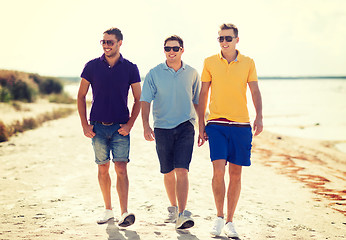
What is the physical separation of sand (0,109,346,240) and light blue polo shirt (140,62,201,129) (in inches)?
48.3

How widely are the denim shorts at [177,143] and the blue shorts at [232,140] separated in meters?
0.29

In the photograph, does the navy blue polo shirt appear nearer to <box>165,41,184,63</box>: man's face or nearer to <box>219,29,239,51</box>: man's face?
<box>165,41,184,63</box>: man's face

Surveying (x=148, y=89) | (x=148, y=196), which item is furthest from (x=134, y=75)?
(x=148, y=196)

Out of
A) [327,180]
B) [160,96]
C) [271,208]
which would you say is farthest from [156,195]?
[327,180]

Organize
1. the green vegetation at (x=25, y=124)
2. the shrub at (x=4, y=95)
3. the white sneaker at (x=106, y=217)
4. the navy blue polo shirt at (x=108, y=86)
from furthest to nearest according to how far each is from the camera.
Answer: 1. the shrub at (x=4, y=95)
2. the green vegetation at (x=25, y=124)
3. the white sneaker at (x=106, y=217)
4. the navy blue polo shirt at (x=108, y=86)

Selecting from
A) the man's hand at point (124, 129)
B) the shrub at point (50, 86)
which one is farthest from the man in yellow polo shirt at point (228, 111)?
the shrub at point (50, 86)

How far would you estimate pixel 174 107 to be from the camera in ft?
15.1

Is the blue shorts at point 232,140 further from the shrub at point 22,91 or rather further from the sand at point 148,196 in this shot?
the shrub at point 22,91

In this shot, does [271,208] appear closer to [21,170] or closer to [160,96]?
[160,96]

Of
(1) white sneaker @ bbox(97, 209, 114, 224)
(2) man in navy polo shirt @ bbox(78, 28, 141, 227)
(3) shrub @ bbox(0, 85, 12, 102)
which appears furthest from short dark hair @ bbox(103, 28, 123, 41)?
(3) shrub @ bbox(0, 85, 12, 102)

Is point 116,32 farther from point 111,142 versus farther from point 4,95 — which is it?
point 4,95

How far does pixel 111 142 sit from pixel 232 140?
1347 mm

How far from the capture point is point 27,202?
6.03 m

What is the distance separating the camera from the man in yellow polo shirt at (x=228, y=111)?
4.42m
